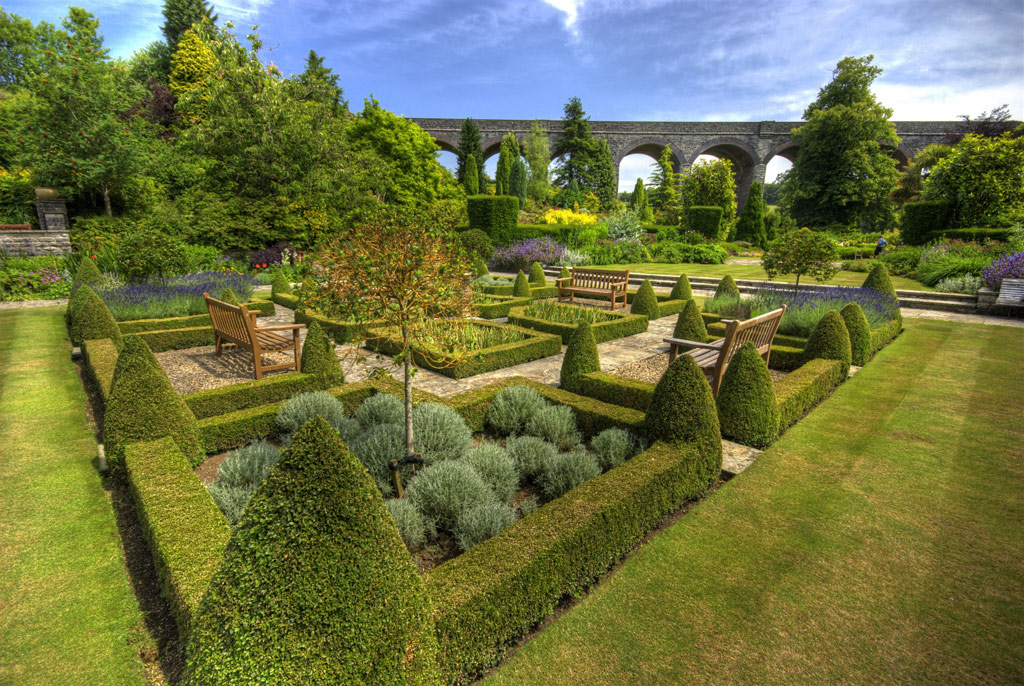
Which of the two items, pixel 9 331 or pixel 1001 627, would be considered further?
pixel 9 331

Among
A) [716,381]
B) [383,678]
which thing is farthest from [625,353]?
[383,678]

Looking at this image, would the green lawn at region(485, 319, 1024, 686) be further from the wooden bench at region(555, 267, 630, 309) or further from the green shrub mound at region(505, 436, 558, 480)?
the wooden bench at region(555, 267, 630, 309)

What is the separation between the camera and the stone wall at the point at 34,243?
504 inches

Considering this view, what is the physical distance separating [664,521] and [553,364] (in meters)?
3.94

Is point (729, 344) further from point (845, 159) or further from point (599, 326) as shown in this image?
point (845, 159)

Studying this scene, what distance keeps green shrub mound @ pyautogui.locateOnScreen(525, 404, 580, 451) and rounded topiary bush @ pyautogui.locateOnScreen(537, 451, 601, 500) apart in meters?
0.60

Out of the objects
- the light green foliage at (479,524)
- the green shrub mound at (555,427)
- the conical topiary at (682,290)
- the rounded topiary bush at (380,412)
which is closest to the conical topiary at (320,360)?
the rounded topiary bush at (380,412)

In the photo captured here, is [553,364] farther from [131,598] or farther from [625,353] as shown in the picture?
[131,598]

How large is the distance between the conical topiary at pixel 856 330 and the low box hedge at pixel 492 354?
13.9 feet

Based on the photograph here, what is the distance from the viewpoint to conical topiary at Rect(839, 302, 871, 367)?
657cm

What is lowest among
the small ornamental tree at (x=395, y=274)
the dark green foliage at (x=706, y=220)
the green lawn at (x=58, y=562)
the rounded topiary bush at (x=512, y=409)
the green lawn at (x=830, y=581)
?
the green lawn at (x=830, y=581)

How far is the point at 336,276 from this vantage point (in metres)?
3.38

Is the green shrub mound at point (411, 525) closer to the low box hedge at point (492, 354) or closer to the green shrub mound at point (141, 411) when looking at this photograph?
the green shrub mound at point (141, 411)

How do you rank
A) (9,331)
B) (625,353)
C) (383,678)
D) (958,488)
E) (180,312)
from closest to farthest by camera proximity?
(383,678) → (958,488) → (625,353) → (9,331) → (180,312)
